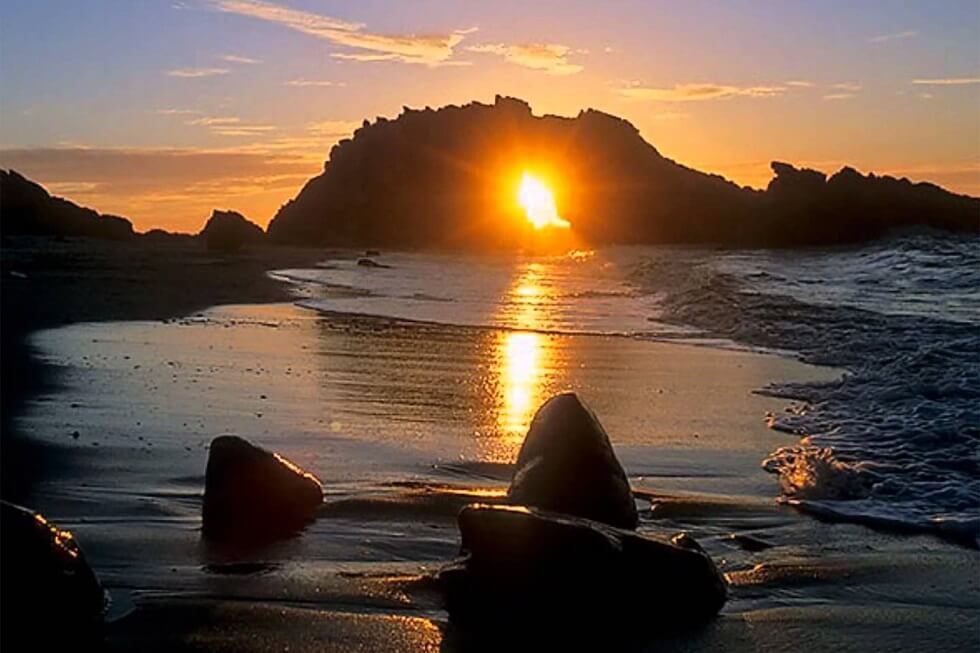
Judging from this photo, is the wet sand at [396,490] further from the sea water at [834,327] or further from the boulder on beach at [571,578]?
the sea water at [834,327]

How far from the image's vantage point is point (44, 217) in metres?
60.3

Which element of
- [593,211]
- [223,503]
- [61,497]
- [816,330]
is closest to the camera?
[223,503]

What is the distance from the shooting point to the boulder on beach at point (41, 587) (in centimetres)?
400

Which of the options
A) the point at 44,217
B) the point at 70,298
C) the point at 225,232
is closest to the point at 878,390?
the point at 70,298

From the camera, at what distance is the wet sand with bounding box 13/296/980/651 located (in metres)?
4.27

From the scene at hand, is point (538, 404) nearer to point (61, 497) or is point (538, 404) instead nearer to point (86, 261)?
point (61, 497)

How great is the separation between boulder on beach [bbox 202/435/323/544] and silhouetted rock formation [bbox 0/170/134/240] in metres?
47.5

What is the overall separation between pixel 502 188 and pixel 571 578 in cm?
11032

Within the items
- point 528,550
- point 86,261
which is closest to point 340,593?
point 528,550

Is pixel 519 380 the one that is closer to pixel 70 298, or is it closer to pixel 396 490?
pixel 396 490

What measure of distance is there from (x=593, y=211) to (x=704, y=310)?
270ft

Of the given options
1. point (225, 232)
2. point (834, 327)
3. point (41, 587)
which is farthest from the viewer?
point (225, 232)

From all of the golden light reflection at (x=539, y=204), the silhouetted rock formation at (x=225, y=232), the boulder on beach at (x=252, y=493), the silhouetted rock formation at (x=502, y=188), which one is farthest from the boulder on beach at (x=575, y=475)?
the golden light reflection at (x=539, y=204)

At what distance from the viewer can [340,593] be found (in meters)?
4.54
